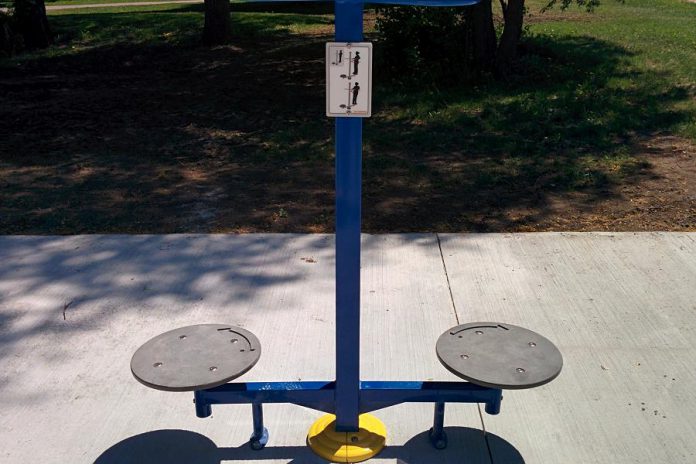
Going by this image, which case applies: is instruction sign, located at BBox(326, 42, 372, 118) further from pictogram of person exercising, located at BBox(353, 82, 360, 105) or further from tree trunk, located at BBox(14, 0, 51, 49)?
tree trunk, located at BBox(14, 0, 51, 49)

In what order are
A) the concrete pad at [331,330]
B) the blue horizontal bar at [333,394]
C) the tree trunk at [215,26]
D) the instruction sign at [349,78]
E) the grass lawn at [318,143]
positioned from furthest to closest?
the tree trunk at [215,26] → the grass lawn at [318,143] → the concrete pad at [331,330] → the blue horizontal bar at [333,394] → the instruction sign at [349,78]

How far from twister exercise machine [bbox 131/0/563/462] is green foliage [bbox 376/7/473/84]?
7.22 meters

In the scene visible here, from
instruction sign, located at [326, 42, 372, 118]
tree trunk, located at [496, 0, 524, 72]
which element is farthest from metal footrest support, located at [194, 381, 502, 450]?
tree trunk, located at [496, 0, 524, 72]

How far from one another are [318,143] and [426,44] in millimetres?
3403

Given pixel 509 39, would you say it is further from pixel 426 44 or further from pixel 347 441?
pixel 347 441

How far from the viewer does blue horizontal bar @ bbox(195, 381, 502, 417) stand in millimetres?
3115

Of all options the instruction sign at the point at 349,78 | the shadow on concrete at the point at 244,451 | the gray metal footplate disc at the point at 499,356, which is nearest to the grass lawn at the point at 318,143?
the gray metal footplate disc at the point at 499,356

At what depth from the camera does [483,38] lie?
10.1 m

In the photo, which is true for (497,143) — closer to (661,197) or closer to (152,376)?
(661,197)

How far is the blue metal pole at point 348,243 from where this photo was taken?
104 inches

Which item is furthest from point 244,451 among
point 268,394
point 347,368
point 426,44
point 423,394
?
point 426,44

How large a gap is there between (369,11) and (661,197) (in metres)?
12.4

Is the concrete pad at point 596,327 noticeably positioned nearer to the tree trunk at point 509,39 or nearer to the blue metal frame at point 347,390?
the blue metal frame at point 347,390

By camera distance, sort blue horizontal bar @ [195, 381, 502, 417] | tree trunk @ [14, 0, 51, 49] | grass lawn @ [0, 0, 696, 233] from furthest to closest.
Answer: tree trunk @ [14, 0, 51, 49]
grass lawn @ [0, 0, 696, 233]
blue horizontal bar @ [195, 381, 502, 417]
